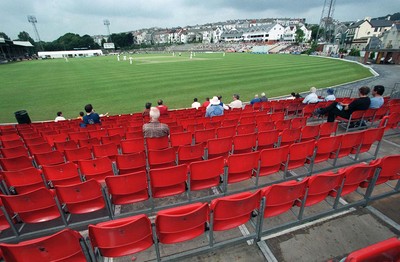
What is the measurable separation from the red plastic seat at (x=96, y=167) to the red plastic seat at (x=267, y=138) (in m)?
3.39

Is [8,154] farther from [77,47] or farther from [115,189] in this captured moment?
[77,47]

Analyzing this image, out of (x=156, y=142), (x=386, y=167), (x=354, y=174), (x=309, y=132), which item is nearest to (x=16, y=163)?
(x=156, y=142)

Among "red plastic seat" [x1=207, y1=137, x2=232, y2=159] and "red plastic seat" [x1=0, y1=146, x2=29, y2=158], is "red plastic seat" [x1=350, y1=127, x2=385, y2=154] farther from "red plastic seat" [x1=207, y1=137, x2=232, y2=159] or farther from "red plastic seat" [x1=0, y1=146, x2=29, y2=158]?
"red plastic seat" [x1=0, y1=146, x2=29, y2=158]

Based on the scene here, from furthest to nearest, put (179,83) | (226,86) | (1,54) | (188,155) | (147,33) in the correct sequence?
(147,33) → (1,54) → (179,83) → (226,86) → (188,155)

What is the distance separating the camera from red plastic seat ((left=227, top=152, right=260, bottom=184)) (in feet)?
12.1

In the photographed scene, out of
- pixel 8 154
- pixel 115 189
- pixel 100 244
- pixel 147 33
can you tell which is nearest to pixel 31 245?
pixel 100 244

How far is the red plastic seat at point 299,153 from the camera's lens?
13.3 ft

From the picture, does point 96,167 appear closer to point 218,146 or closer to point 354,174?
point 218,146

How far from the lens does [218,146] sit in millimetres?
4680

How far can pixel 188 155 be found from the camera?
442 cm

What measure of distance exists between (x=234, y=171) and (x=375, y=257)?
236 centimetres

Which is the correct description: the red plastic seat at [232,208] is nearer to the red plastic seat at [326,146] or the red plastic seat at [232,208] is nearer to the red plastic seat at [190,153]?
the red plastic seat at [190,153]

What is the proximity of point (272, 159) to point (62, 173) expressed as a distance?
12.9 ft

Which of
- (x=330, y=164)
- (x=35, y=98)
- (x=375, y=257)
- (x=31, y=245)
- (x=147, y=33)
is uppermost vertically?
(x=147, y=33)
